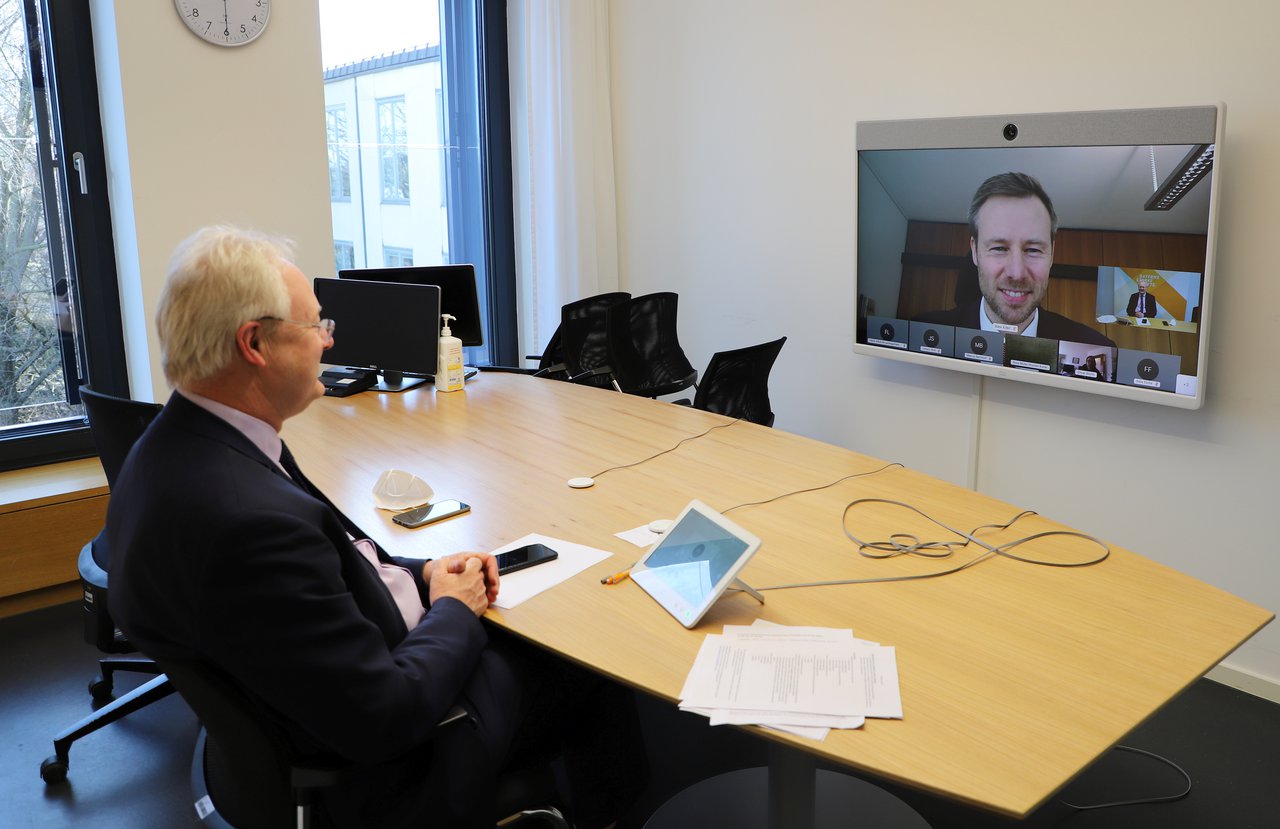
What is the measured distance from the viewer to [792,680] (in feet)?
5.38

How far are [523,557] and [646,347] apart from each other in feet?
8.20

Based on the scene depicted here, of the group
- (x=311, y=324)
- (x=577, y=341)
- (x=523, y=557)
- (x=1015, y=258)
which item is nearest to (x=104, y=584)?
(x=523, y=557)

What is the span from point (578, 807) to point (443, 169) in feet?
12.8

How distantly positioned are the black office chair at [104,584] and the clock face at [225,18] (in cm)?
192

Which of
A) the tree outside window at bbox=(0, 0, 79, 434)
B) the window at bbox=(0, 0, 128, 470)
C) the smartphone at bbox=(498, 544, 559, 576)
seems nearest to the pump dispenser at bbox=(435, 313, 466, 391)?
the window at bbox=(0, 0, 128, 470)

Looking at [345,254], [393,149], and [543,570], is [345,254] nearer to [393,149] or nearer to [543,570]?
[393,149]

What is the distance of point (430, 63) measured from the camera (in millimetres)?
5137

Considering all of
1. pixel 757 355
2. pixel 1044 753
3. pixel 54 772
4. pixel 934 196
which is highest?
pixel 934 196

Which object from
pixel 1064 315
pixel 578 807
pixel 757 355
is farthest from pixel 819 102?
pixel 578 807

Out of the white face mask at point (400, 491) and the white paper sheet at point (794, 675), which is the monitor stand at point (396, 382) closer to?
the white face mask at point (400, 491)

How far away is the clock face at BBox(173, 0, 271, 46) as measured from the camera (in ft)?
12.9

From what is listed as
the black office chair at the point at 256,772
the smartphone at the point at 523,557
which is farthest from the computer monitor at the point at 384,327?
the black office chair at the point at 256,772

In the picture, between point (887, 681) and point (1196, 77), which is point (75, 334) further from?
point (1196, 77)

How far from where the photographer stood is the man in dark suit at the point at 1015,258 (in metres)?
3.33
